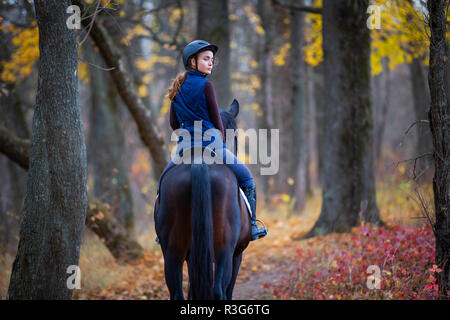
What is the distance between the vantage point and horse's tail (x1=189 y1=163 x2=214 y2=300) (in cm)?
375

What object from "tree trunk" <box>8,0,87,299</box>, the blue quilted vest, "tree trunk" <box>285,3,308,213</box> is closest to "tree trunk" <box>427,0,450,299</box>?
the blue quilted vest

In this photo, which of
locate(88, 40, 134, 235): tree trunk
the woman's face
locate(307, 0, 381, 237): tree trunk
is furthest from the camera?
locate(88, 40, 134, 235): tree trunk

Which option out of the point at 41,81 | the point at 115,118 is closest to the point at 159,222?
the point at 41,81

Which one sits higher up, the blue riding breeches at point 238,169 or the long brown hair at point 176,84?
the long brown hair at point 176,84

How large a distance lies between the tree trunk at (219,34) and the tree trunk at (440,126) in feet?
20.7

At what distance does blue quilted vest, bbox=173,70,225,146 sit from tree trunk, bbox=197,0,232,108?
6320 millimetres

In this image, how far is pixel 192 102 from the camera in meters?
4.54

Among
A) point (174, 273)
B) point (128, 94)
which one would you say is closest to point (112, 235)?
point (128, 94)

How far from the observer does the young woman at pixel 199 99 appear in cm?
449

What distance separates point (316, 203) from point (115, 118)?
722 cm

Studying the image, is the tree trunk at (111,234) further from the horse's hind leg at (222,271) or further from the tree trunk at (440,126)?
the tree trunk at (440,126)

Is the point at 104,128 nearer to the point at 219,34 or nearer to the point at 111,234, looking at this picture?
the point at 219,34

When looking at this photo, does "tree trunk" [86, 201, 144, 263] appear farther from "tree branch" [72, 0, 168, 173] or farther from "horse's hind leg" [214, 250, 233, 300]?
"horse's hind leg" [214, 250, 233, 300]

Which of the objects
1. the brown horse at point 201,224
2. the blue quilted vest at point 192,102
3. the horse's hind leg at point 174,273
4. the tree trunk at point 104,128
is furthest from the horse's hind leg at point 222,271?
the tree trunk at point 104,128
